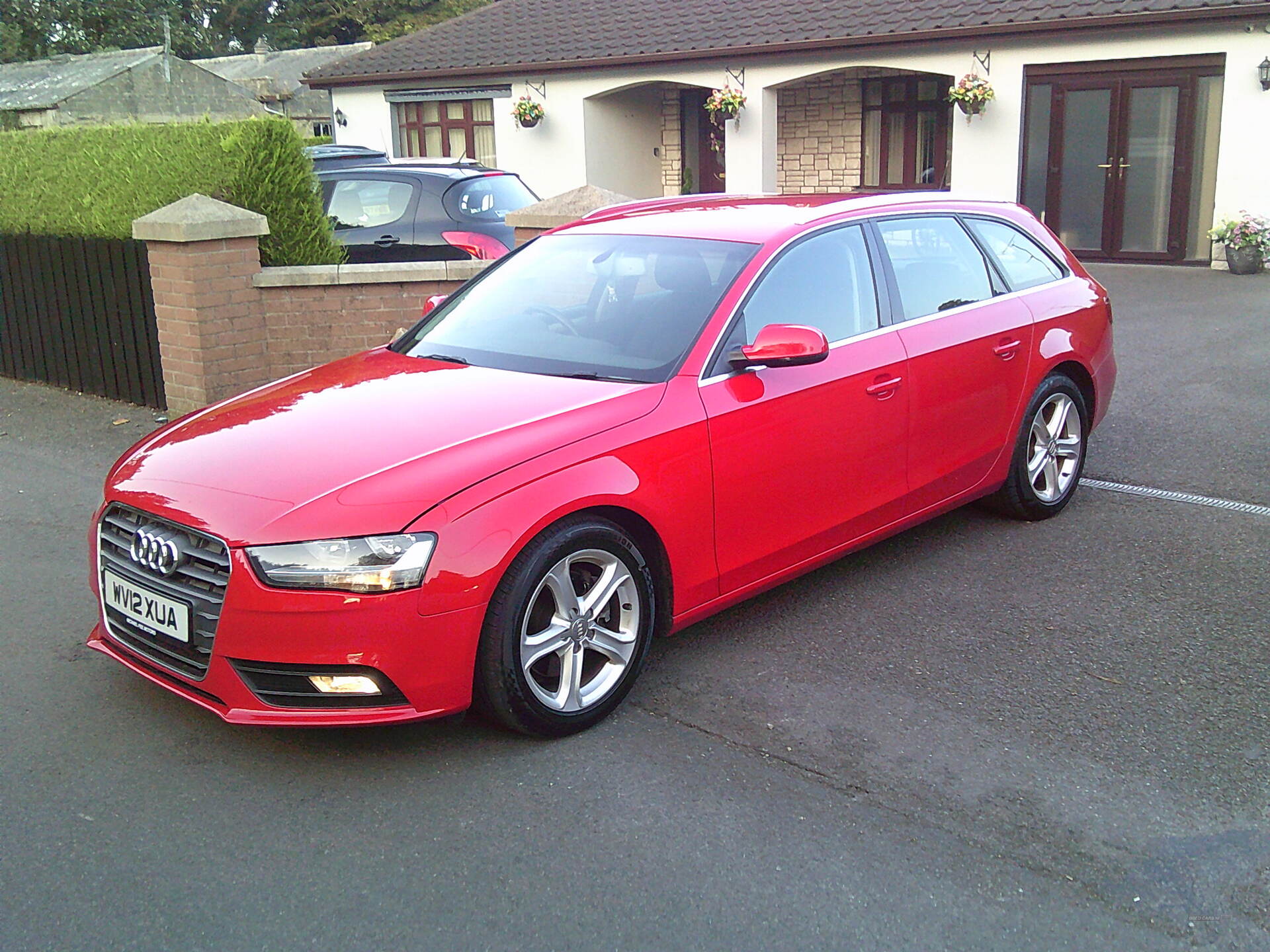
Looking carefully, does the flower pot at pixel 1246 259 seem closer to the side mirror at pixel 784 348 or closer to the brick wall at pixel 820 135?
the brick wall at pixel 820 135

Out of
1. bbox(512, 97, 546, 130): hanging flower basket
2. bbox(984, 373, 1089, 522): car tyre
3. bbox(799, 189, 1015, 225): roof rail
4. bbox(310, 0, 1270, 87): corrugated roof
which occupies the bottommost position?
bbox(984, 373, 1089, 522): car tyre

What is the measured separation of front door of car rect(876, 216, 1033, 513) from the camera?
5328 mm

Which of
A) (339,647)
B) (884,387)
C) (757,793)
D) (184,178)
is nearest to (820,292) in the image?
(884,387)

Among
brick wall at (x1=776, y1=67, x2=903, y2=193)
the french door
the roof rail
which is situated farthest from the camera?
brick wall at (x1=776, y1=67, x2=903, y2=193)

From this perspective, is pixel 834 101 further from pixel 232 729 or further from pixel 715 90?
pixel 232 729

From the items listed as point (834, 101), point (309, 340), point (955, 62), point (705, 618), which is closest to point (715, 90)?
point (834, 101)

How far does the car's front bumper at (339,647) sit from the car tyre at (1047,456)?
3.28 m

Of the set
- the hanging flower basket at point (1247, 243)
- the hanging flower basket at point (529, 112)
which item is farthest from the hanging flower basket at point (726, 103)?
the hanging flower basket at point (1247, 243)

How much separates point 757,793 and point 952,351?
251 cm

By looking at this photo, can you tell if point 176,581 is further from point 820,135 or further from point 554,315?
point 820,135

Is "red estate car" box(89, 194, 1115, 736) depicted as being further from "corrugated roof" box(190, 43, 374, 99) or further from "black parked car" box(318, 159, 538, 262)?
"corrugated roof" box(190, 43, 374, 99)

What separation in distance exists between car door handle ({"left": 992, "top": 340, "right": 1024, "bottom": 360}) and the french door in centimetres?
1250

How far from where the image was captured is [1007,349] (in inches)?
227

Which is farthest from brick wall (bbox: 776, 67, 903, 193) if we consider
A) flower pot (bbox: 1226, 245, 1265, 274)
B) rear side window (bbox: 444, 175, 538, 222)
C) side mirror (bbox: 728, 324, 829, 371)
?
side mirror (bbox: 728, 324, 829, 371)
